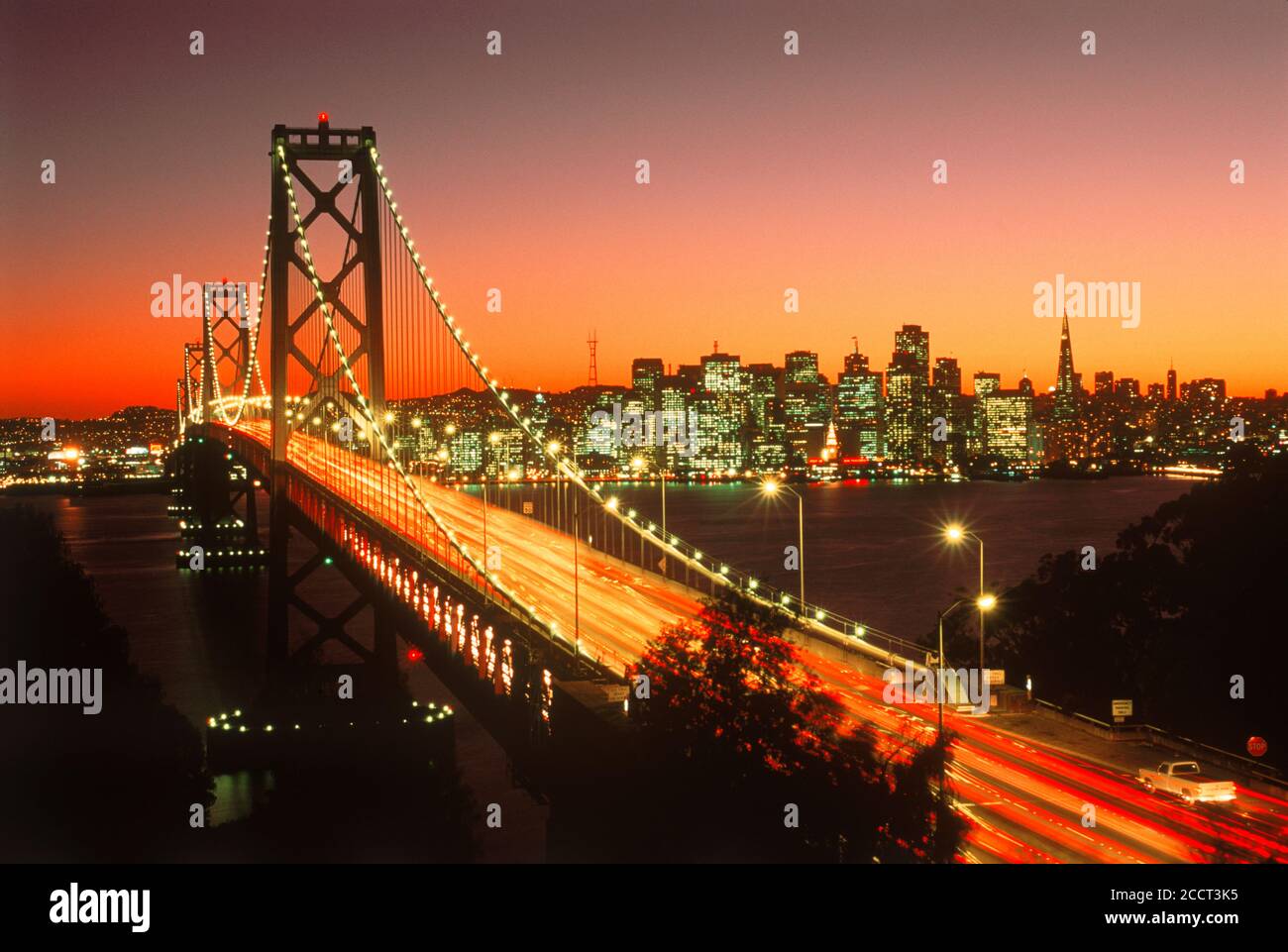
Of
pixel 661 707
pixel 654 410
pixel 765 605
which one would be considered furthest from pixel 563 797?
pixel 654 410

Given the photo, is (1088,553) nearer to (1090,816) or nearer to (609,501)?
(609,501)

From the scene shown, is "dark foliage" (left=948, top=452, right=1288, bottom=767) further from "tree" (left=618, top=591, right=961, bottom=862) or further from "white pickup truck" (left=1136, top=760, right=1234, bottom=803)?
"tree" (left=618, top=591, right=961, bottom=862)

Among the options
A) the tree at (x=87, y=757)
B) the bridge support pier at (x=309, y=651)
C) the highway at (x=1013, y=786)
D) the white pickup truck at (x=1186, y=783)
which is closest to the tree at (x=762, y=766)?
the highway at (x=1013, y=786)

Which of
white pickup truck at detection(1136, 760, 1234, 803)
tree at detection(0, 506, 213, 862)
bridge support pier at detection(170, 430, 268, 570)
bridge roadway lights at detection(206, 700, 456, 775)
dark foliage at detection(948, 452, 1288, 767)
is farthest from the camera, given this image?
bridge support pier at detection(170, 430, 268, 570)

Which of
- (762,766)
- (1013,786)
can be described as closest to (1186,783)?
(1013,786)

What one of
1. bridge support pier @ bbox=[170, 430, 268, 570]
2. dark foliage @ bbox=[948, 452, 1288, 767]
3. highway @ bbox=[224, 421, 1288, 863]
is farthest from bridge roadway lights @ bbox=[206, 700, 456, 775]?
bridge support pier @ bbox=[170, 430, 268, 570]
